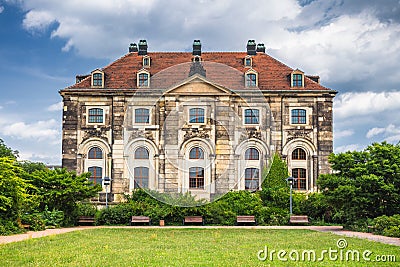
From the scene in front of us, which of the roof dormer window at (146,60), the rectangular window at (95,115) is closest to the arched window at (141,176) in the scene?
the rectangular window at (95,115)

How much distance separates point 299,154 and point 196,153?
785 centimetres

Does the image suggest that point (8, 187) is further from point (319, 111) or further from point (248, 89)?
point (319, 111)

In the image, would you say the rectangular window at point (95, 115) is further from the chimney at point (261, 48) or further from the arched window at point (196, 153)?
the chimney at point (261, 48)

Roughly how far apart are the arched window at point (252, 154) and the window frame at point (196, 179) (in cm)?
357

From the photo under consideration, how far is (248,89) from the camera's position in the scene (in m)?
42.3

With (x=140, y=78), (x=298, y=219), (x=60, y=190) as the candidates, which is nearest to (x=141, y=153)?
(x=140, y=78)

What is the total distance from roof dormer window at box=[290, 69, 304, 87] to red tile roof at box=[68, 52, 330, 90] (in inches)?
15.4

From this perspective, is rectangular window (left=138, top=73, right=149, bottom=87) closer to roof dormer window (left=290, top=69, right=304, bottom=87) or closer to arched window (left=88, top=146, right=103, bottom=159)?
arched window (left=88, top=146, right=103, bottom=159)

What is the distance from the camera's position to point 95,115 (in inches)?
1663

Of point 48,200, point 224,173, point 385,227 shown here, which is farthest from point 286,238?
point 224,173

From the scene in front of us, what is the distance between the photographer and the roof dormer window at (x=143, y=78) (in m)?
42.5

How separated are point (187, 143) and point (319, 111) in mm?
10358

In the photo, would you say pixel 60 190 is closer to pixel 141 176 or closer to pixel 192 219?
pixel 192 219

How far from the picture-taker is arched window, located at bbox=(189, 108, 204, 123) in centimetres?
4166
